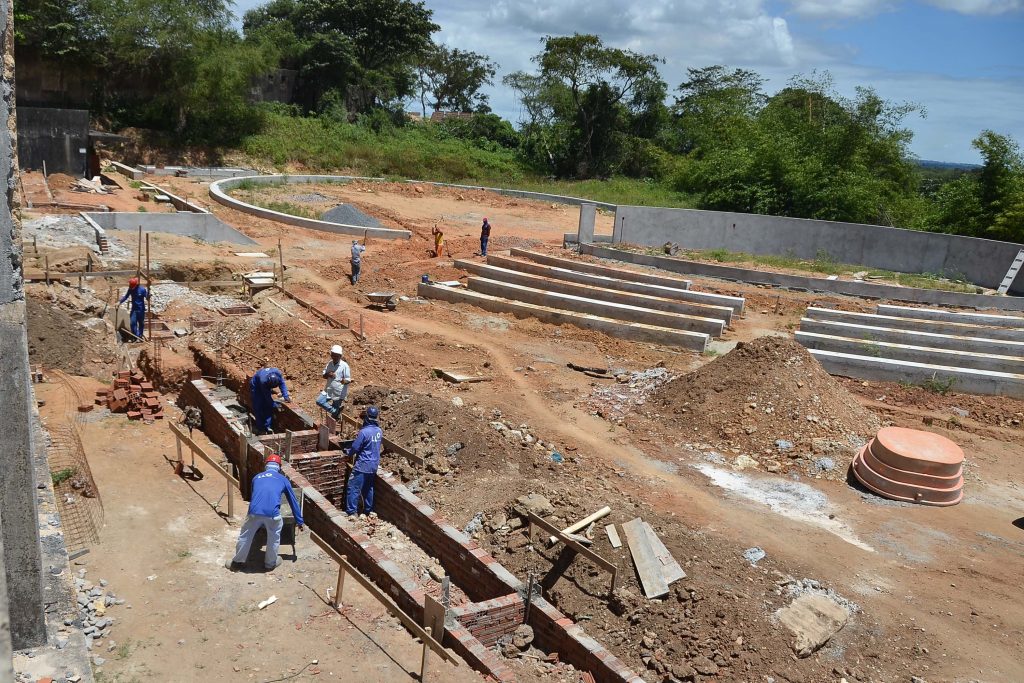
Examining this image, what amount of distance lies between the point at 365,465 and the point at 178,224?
47.8ft

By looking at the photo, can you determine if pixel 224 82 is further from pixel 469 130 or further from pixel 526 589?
pixel 526 589

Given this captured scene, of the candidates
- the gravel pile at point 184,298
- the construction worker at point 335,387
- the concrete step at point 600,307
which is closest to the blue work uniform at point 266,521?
the construction worker at point 335,387

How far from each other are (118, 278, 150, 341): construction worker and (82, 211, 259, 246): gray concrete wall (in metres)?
7.19

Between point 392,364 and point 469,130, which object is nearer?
point 392,364

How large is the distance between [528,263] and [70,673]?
15.6 meters

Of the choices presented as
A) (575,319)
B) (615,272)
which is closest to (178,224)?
(575,319)

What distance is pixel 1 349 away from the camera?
14.4 ft

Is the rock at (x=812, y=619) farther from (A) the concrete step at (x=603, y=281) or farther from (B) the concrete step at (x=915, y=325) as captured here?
(A) the concrete step at (x=603, y=281)

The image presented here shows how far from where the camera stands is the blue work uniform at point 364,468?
344 inches

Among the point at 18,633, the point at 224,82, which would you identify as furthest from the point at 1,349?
the point at 224,82

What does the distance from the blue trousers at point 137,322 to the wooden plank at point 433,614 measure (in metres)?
9.21

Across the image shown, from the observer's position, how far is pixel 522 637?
7.11 m

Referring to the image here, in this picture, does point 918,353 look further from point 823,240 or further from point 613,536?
point 613,536

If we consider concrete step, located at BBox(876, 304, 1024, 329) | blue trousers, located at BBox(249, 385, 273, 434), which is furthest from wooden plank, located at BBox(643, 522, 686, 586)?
concrete step, located at BBox(876, 304, 1024, 329)
